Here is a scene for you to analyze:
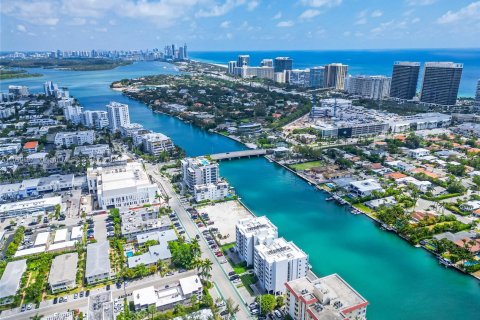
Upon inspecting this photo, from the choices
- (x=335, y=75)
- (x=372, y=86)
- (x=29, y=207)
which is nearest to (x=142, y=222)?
(x=29, y=207)

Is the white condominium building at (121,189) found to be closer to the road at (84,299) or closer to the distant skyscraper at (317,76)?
the road at (84,299)

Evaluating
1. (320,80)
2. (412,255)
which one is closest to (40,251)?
(412,255)

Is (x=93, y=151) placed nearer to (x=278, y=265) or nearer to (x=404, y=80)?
(x=278, y=265)

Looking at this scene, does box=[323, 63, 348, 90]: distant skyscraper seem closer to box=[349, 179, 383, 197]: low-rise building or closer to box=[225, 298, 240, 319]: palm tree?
box=[349, 179, 383, 197]: low-rise building

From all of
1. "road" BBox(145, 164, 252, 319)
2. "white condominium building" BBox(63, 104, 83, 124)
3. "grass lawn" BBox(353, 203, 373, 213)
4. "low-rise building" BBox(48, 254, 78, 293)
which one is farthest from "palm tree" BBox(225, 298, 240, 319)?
"white condominium building" BBox(63, 104, 83, 124)

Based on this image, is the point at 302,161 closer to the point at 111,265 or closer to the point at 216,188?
the point at 216,188

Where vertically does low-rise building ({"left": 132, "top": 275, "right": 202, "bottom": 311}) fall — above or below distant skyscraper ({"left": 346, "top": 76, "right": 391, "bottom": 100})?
below

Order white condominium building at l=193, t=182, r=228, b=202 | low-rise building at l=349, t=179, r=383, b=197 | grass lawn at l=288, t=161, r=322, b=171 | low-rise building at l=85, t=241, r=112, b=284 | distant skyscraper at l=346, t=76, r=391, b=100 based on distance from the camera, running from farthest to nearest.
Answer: distant skyscraper at l=346, t=76, r=391, b=100, grass lawn at l=288, t=161, r=322, b=171, low-rise building at l=349, t=179, r=383, b=197, white condominium building at l=193, t=182, r=228, b=202, low-rise building at l=85, t=241, r=112, b=284
